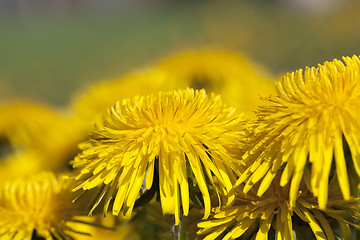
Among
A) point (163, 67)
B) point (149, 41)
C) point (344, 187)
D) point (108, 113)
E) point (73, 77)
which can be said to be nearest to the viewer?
point (344, 187)

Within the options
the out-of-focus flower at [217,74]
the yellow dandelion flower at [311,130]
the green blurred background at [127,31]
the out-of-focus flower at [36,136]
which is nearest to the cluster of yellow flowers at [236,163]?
the yellow dandelion flower at [311,130]

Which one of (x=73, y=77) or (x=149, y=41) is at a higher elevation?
(x=149, y=41)

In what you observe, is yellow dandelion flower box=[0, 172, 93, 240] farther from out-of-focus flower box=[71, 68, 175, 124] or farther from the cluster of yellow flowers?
out-of-focus flower box=[71, 68, 175, 124]

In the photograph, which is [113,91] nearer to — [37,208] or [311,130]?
[37,208]

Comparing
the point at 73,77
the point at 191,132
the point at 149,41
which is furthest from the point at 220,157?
the point at 149,41

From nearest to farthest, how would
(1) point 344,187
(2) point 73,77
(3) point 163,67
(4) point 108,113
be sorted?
(1) point 344,187
(4) point 108,113
(3) point 163,67
(2) point 73,77

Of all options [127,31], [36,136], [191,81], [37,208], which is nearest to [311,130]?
[37,208]

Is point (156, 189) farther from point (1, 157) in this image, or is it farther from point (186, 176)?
point (1, 157)
